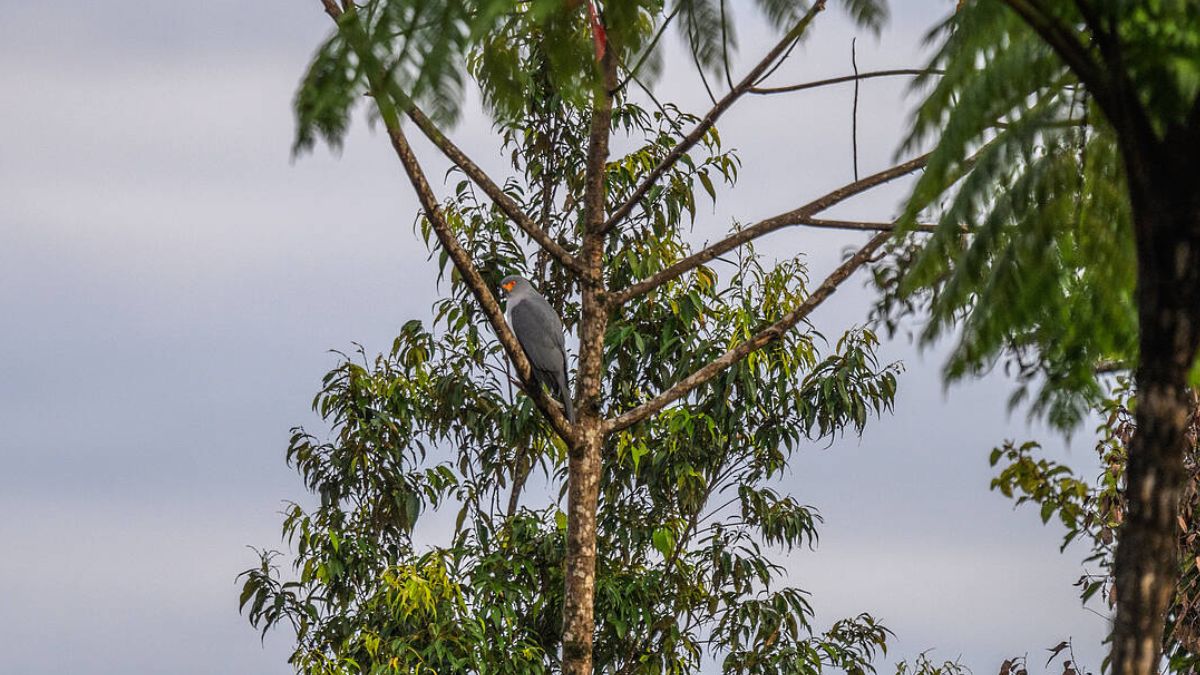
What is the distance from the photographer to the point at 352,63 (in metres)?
2.95

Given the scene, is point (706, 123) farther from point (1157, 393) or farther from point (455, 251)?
point (1157, 393)

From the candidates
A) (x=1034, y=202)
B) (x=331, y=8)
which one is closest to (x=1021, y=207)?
(x=1034, y=202)

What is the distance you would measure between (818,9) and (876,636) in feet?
15.5

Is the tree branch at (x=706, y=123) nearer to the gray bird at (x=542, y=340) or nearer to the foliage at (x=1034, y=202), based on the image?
the gray bird at (x=542, y=340)

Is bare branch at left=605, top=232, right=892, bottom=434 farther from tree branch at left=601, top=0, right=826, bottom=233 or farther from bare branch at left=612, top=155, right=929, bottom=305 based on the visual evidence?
tree branch at left=601, top=0, right=826, bottom=233

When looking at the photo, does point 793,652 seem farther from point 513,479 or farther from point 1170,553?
point 1170,553

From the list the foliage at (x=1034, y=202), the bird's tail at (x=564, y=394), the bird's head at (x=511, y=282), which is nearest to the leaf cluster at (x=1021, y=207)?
the foliage at (x=1034, y=202)

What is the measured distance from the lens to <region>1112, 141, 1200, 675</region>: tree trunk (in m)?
3.09

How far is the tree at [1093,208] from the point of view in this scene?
306 centimetres

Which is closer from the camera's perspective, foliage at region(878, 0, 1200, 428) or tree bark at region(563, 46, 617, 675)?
foliage at region(878, 0, 1200, 428)

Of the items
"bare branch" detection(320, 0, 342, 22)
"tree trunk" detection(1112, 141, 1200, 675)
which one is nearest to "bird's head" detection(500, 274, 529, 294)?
"bare branch" detection(320, 0, 342, 22)

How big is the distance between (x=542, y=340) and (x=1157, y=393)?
4750 millimetres

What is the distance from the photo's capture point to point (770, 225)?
632 cm

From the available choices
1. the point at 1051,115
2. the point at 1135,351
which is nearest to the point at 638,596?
the point at 1135,351
